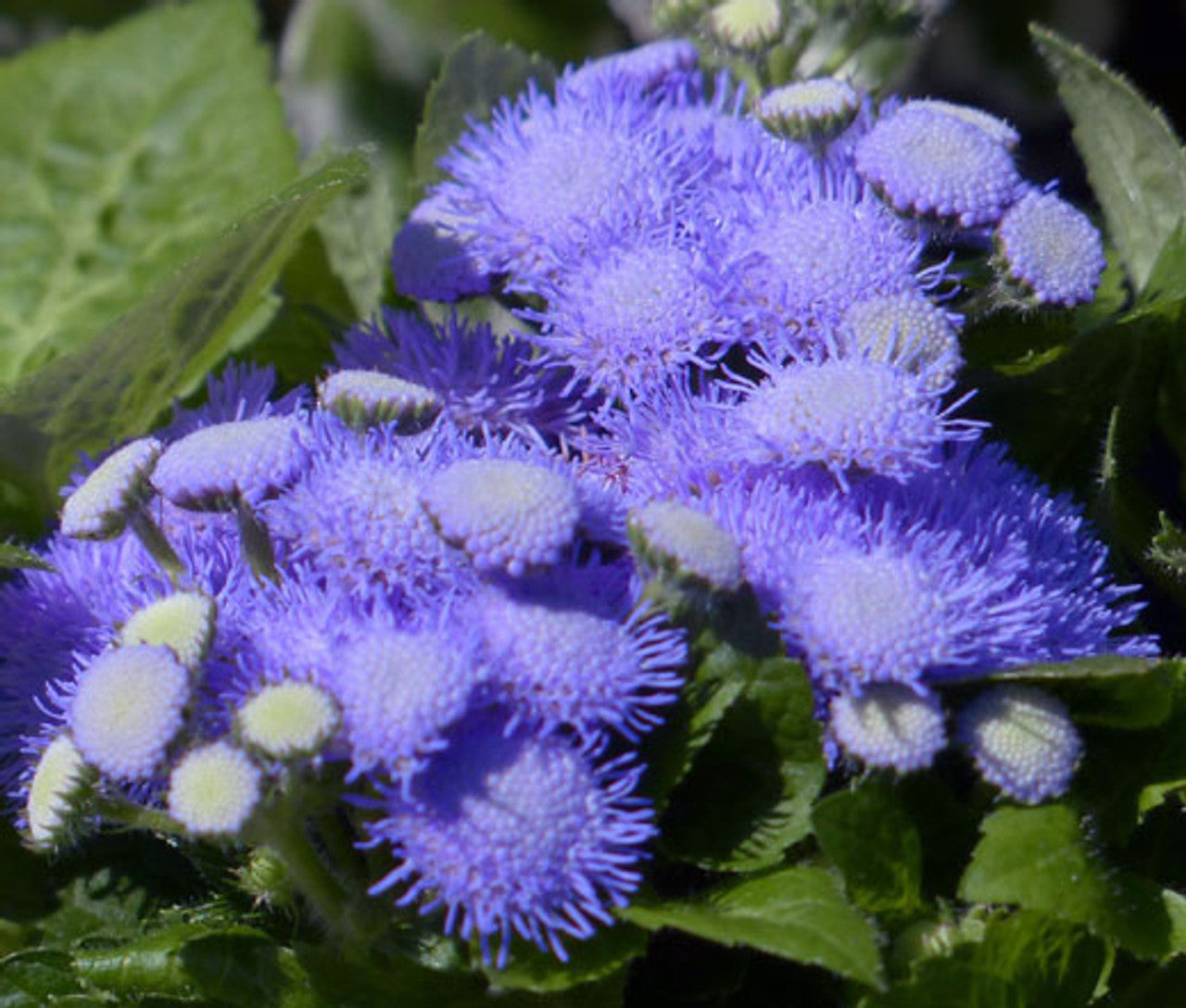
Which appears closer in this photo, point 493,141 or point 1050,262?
point 1050,262

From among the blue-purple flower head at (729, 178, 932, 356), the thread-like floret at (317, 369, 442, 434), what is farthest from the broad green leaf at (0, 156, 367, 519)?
the blue-purple flower head at (729, 178, 932, 356)

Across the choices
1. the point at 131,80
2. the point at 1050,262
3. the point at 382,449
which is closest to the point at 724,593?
the point at 382,449

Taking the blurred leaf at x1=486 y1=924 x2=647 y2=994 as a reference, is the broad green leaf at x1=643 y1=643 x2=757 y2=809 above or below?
above

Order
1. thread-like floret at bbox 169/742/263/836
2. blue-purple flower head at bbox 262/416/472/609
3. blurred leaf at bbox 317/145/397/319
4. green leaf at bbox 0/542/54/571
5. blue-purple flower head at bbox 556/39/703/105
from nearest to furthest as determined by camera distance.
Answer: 1. thread-like floret at bbox 169/742/263/836
2. blue-purple flower head at bbox 262/416/472/609
3. green leaf at bbox 0/542/54/571
4. blue-purple flower head at bbox 556/39/703/105
5. blurred leaf at bbox 317/145/397/319

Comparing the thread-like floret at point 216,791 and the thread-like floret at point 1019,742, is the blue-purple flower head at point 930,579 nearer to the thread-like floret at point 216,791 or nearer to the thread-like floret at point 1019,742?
the thread-like floret at point 1019,742

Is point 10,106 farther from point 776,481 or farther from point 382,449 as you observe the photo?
point 776,481

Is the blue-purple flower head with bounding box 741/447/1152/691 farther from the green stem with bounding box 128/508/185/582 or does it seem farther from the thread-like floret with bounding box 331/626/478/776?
the green stem with bounding box 128/508/185/582
